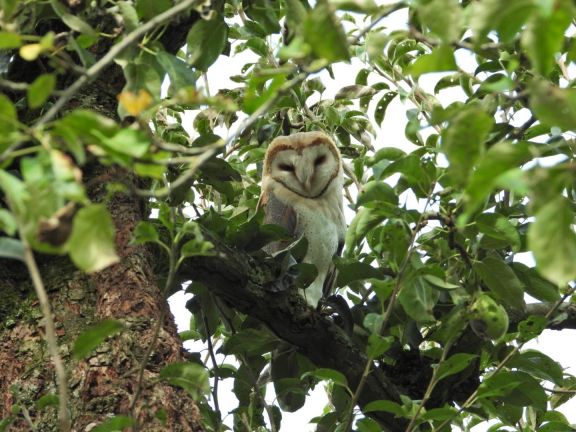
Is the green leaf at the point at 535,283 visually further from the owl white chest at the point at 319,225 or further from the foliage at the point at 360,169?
the owl white chest at the point at 319,225

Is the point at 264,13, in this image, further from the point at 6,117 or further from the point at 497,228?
the point at 6,117

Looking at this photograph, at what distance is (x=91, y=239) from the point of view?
127cm

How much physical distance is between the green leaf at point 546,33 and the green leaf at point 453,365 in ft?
4.70

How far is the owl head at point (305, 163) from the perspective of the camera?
5561mm

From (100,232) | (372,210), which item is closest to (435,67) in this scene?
(100,232)

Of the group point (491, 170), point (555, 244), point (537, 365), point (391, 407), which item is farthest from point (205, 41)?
point (537, 365)

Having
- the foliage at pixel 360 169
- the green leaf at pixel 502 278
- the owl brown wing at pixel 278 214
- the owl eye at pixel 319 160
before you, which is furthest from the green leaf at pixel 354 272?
the owl eye at pixel 319 160

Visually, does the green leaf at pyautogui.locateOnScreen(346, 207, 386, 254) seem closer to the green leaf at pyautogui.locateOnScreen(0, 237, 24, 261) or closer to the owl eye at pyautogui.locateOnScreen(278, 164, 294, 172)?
the green leaf at pyautogui.locateOnScreen(0, 237, 24, 261)

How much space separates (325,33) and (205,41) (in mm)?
1016

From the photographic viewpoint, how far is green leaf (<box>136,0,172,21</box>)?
2.16m

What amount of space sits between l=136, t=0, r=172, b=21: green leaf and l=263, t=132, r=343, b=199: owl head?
3391 millimetres

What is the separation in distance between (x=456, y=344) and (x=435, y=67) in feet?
6.66

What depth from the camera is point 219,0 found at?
245 cm

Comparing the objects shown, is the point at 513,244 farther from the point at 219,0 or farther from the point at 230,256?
the point at 219,0
